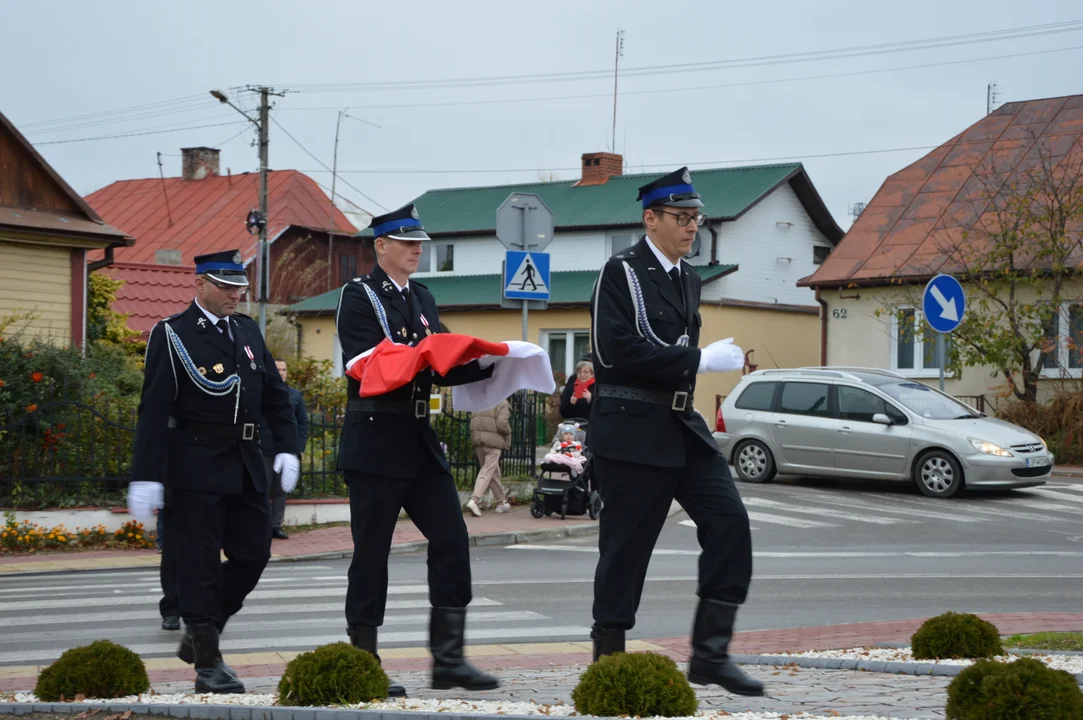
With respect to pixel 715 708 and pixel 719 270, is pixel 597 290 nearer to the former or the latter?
pixel 715 708

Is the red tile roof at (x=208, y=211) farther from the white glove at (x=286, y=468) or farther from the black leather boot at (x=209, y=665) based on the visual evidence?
the black leather boot at (x=209, y=665)

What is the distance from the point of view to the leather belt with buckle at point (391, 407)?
246 inches

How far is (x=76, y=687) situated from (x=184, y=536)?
41.1 inches

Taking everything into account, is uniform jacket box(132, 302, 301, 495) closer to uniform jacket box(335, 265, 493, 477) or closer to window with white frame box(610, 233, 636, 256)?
uniform jacket box(335, 265, 493, 477)

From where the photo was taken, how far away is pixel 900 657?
705 centimetres

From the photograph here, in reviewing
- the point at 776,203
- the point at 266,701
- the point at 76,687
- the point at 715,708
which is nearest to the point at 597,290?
the point at 715,708

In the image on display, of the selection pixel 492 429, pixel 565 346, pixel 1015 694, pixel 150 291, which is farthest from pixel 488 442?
pixel 565 346

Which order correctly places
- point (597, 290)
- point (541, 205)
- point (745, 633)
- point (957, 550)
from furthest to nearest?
point (541, 205) < point (957, 550) < point (745, 633) < point (597, 290)

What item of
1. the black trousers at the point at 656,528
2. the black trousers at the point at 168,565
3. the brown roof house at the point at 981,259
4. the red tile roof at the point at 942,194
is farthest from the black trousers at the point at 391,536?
the red tile roof at the point at 942,194

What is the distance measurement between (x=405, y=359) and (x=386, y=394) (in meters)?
0.29

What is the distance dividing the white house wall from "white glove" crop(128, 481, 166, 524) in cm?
3016

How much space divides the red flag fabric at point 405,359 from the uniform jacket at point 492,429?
37.5 ft

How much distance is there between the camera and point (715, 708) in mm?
5594

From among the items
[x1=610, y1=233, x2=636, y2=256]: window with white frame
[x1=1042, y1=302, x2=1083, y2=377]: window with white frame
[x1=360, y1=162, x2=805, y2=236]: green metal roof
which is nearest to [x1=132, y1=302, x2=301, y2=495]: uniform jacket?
[x1=1042, y1=302, x2=1083, y2=377]: window with white frame
